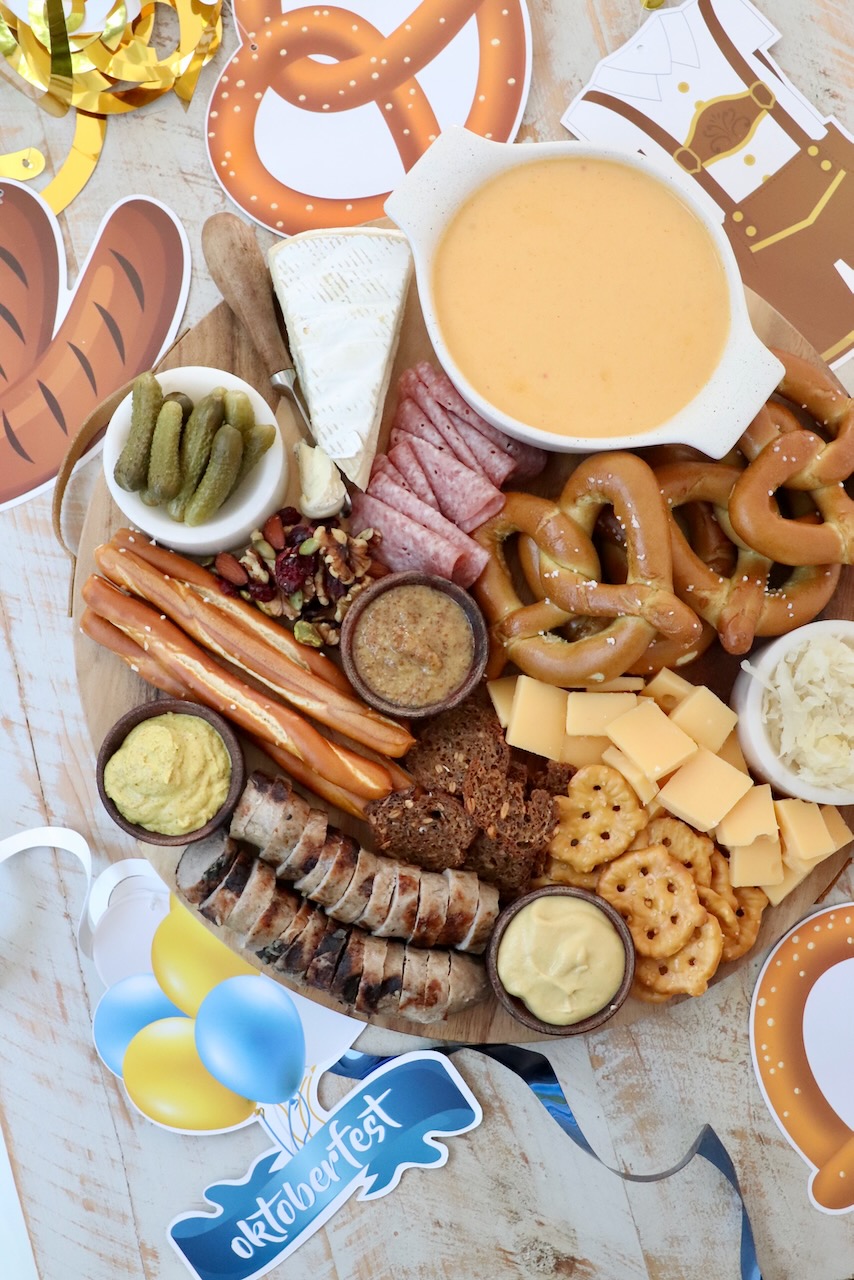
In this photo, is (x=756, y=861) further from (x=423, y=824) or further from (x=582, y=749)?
(x=423, y=824)

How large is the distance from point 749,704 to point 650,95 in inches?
64.8

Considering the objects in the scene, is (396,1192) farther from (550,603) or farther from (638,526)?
(638,526)

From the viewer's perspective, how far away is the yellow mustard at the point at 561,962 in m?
2.00

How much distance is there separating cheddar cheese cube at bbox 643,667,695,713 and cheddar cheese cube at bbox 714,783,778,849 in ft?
0.83

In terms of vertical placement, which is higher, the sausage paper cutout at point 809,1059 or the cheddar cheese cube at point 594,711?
the cheddar cheese cube at point 594,711

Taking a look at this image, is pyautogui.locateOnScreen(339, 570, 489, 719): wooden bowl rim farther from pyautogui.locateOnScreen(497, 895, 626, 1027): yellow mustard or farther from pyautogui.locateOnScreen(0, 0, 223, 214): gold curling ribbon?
pyautogui.locateOnScreen(0, 0, 223, 214): gold curling ribbon

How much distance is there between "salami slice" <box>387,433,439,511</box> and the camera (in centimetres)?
217

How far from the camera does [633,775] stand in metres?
2.15

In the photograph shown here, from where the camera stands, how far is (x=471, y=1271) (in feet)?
7.94

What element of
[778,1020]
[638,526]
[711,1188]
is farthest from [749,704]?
[711,1188]

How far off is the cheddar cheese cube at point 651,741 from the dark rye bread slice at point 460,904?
1.44 feet

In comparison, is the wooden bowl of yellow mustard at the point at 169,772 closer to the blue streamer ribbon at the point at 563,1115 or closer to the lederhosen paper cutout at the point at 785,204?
the blue streamer ribbon at the point at 563,1115

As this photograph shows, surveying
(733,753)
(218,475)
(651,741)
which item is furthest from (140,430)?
(733,753)

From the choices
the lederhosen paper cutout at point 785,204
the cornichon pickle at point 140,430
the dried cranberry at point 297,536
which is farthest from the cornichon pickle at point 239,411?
the lederhosen paper cutout at point 785,204
